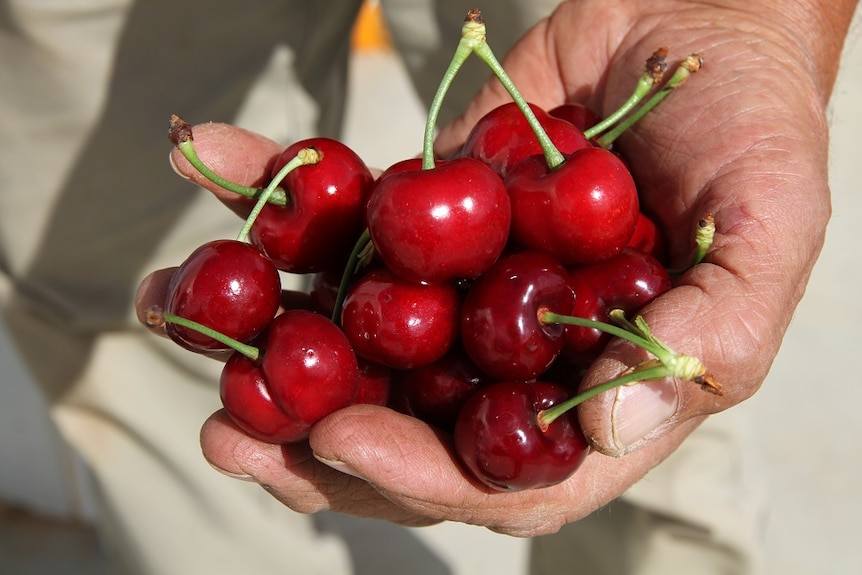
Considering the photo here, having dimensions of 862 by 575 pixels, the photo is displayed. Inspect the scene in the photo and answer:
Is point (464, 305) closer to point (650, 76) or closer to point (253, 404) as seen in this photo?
point (253, 404)

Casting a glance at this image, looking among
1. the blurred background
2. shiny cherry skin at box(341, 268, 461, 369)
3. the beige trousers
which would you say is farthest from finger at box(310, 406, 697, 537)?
the blurred background

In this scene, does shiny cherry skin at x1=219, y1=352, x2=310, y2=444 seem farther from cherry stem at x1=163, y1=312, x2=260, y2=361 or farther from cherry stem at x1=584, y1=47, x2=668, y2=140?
cherry stem at x1=584, y1=47, x2=668, y2=140

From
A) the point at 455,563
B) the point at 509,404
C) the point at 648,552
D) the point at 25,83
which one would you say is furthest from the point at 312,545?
the point at 509,404

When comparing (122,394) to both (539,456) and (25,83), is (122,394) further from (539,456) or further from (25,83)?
(539,456)

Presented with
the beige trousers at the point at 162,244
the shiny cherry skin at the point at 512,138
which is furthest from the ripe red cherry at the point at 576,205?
the beige trousers at the point at 162,244

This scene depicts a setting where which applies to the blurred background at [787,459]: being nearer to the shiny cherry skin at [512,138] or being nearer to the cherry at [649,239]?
the shiny cherry skin at [512,138]
